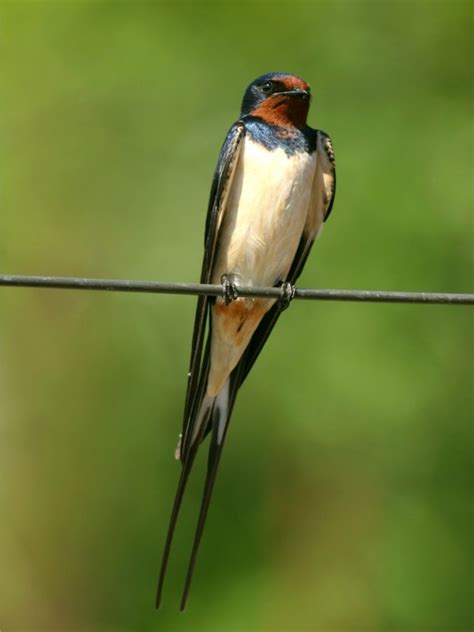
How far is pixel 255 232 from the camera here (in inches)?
188

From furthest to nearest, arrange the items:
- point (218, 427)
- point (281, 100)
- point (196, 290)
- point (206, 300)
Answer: point (281, 100) < point (218, 427) < point (206, 300) < point (196, 290)

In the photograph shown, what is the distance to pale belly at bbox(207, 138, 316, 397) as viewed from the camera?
4738 millimetres

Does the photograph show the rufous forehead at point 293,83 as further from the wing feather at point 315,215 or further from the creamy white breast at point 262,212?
the creamy white breast at point 262,212

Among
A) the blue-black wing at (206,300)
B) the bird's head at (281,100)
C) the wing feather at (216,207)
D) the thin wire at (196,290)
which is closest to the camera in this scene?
the thin wire at (196,290)

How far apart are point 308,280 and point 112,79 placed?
2381mm

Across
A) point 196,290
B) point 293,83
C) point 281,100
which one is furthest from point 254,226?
point 196,290

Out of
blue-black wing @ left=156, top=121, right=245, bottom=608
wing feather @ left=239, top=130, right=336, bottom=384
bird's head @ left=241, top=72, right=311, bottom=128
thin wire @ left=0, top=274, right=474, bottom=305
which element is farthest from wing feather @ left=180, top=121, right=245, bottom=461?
thin wire @ left=0, top=274, right=474, bottom=305

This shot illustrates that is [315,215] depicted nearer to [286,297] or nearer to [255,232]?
[255,232]

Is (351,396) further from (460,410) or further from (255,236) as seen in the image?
(255,236)

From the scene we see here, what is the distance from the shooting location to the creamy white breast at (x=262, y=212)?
4.73 metres

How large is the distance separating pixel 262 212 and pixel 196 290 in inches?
51.9

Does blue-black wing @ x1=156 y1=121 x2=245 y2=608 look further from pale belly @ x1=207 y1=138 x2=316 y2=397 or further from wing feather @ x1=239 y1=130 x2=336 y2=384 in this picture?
wing feather @ x1=239 y1=130 x2=336 y2=384

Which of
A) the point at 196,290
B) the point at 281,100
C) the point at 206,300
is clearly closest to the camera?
the point at 196,290

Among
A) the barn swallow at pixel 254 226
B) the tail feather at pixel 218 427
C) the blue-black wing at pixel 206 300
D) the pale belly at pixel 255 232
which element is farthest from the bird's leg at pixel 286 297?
the tail feather at pixel 218 427
